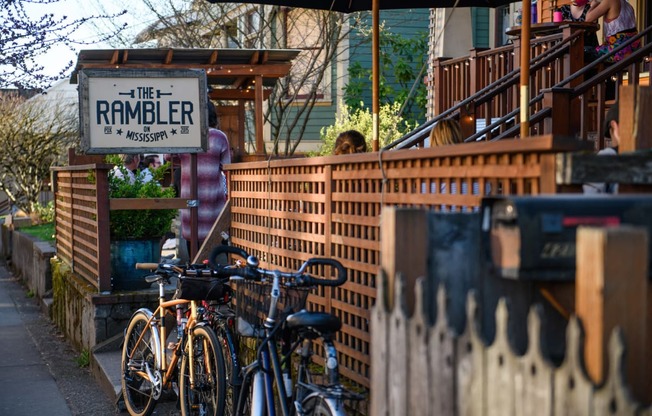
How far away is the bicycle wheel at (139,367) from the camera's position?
7.01 metres

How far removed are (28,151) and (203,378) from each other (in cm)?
2221

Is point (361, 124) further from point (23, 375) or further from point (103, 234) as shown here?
point (23, 375)

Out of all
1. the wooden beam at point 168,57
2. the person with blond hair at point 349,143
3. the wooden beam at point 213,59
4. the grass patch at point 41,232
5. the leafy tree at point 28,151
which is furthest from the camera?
the leafy tree at point 28,151

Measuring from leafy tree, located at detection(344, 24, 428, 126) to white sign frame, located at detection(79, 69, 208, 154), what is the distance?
48.1ft

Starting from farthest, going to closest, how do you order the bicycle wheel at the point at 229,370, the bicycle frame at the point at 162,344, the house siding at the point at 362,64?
the house siding at the point at 362,64 < the bicycle frame at the point at 162,344 < the bicycle wheel at the point at 229,370

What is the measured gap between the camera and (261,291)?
187 inches

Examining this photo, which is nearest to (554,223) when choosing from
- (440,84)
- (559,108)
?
(559,108)

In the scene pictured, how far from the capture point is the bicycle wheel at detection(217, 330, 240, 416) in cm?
574

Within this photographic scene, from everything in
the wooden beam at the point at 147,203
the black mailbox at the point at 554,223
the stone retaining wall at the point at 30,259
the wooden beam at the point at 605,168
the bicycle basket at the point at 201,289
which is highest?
the wooden beam at the point at 605,168

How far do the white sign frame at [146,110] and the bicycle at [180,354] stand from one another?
2.28 metres

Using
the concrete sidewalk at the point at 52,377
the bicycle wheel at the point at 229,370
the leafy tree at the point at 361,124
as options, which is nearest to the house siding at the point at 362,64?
the leafy tree at the point at 361,124

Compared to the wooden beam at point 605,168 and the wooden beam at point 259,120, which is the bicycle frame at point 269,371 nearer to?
the wooden beam at point 605,168

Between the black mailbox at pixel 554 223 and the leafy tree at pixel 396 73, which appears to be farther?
the leafy tree at pixel 396 73

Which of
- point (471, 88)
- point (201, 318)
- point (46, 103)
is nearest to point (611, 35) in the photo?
point (471, 88)
